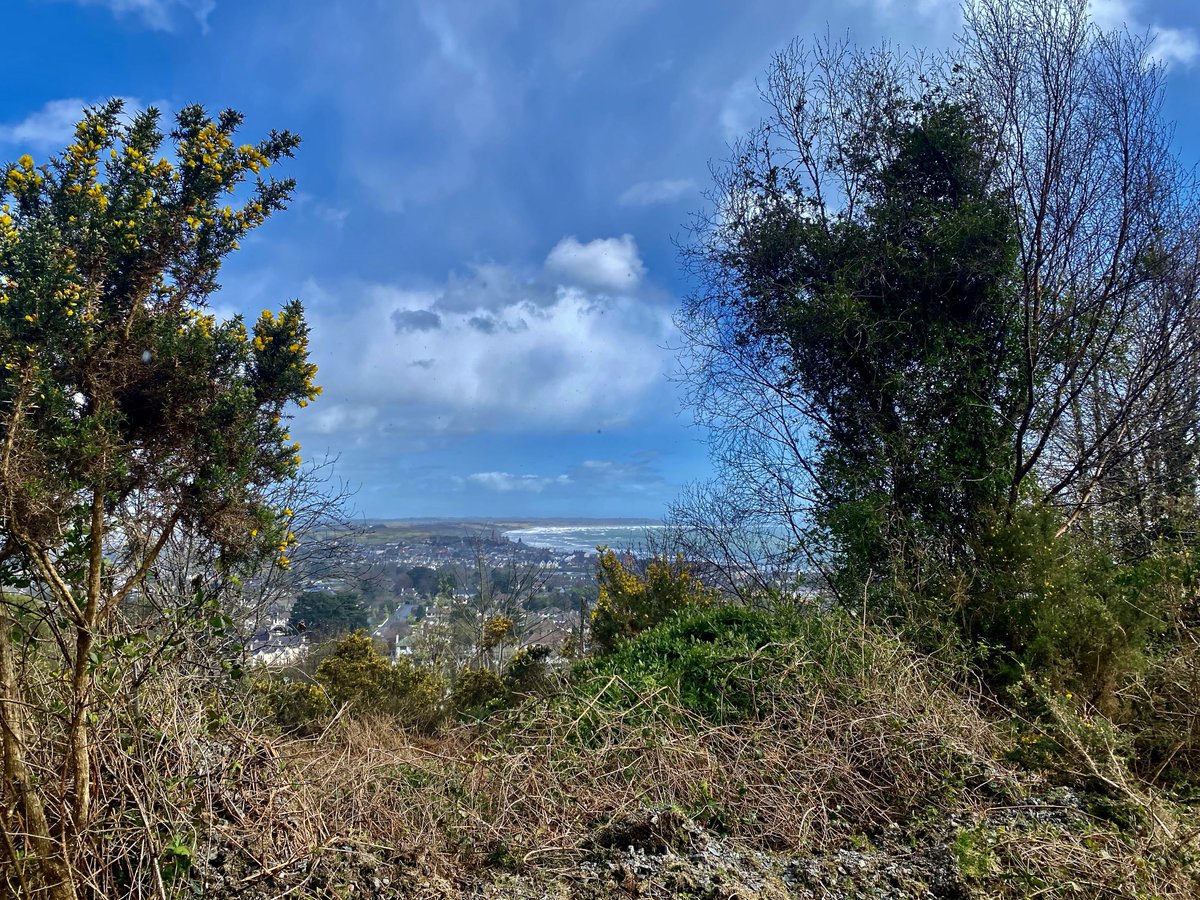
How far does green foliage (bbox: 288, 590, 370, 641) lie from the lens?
1120 cm

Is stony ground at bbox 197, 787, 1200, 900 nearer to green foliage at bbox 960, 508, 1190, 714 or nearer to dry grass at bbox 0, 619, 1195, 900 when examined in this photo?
dry grass at bbox 0, 619, 1195, 900

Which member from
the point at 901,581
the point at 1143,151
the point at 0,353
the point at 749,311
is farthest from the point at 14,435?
the point at 1143,151

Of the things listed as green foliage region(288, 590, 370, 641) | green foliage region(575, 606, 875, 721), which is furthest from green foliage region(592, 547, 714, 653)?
green foliage region(288, 590, 370, 641)

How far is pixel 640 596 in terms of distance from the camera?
30.6 ft

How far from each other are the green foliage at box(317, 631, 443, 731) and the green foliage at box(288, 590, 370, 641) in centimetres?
128

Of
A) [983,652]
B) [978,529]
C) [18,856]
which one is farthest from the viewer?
[978,529]

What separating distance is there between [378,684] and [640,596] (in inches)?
154

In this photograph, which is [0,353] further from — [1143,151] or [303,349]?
[1143,151]

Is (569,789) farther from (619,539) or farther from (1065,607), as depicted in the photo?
(619,539)

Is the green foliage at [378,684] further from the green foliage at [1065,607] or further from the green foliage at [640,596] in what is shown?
the green foliage at [1065,607]

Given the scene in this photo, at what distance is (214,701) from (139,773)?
48 centimetres

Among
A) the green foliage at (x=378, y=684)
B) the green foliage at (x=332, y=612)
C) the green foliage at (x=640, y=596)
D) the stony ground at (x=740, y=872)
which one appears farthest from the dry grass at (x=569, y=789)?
the green foliage at (x=332, y=612)

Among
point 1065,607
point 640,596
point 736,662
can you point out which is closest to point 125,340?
point 736,662

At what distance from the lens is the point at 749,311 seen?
9273 mm
